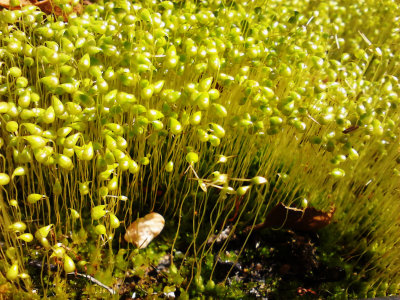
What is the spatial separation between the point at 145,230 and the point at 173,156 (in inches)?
11.8

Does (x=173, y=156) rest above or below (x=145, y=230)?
above

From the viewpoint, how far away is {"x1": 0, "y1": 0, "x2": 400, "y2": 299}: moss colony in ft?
3.60

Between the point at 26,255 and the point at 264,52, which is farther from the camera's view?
the point at 264,52

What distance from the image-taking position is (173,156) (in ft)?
4.69

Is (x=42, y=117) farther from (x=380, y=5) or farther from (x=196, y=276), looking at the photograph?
(x=380, y=5)

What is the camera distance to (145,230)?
1.41m

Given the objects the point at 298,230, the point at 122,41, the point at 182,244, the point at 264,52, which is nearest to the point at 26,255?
the point at 182,244

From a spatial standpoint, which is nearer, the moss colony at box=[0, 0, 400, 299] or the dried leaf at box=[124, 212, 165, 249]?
the moss colony at box=[0, 0, 400, 299]

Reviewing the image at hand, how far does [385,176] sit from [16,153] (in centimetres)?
148

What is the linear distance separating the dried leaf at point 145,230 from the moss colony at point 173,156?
33 mm

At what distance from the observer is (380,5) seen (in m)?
2.69

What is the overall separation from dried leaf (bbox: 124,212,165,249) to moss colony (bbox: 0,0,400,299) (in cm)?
3

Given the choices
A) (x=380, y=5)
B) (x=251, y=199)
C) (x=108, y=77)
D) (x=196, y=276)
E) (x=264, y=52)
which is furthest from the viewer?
(x=380, y=5)

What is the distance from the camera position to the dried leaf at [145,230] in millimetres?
1377
